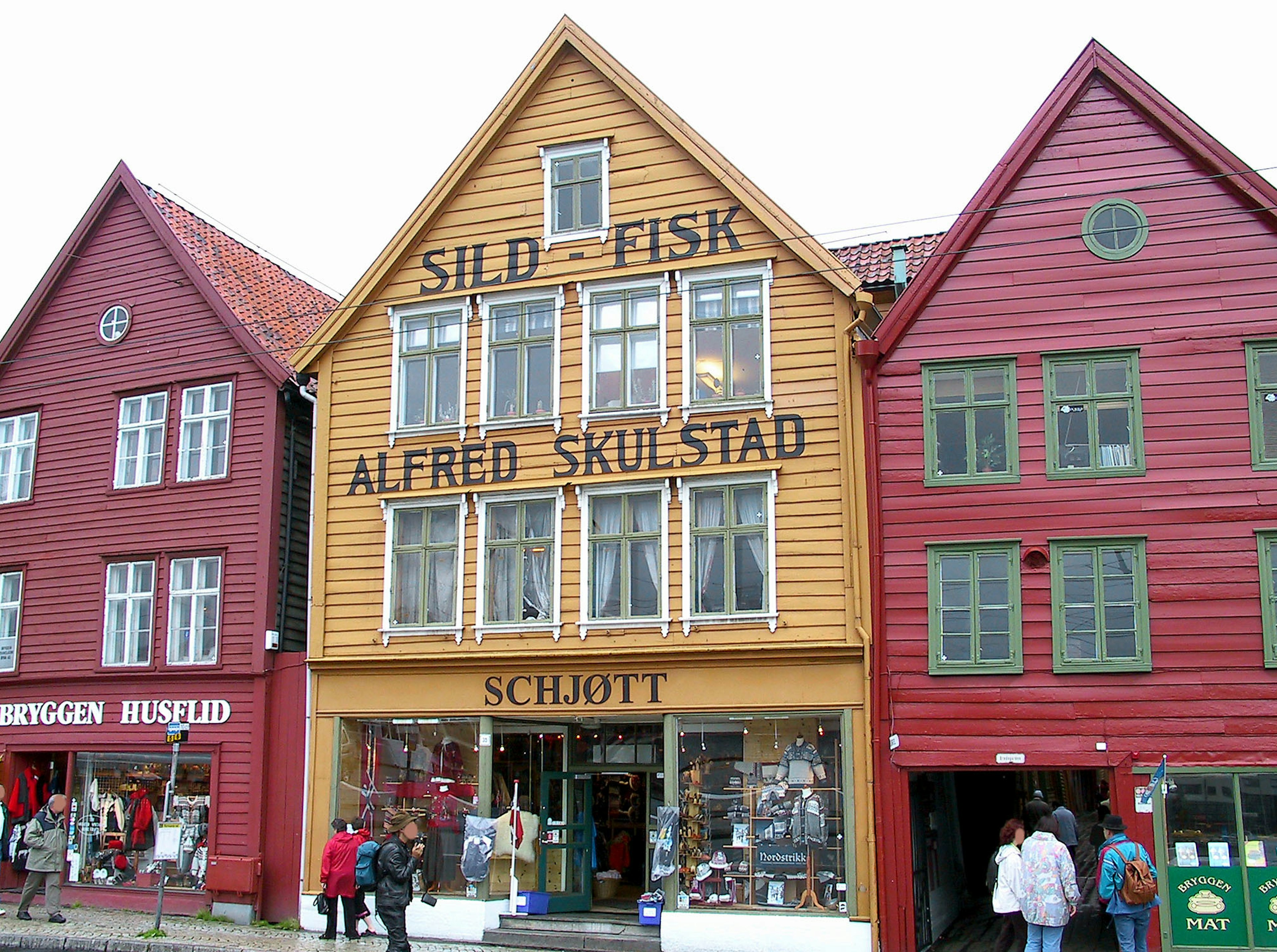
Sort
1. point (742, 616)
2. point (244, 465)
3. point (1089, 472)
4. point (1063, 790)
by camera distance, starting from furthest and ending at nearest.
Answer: point (1063, 790)
point (244, 465)
point (742, 616)
point (1089, 472)

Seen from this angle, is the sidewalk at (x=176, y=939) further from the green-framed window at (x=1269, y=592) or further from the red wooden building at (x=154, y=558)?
the green-framed window at (x=1269, y=592)

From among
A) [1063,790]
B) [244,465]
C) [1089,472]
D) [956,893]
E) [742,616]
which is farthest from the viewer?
[1063,790]

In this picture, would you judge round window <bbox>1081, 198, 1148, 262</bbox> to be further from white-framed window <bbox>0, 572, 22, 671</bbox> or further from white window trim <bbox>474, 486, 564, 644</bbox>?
white-framed window <bbox>0, 572, 22, 671</bbox>

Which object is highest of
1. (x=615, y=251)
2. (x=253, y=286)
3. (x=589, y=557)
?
(x=253, y=286)

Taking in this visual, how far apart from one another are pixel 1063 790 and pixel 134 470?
17.7 metres

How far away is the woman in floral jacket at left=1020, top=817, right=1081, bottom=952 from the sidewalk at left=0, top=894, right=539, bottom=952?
7452 mm

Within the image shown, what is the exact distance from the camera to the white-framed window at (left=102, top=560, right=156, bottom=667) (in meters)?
22.5

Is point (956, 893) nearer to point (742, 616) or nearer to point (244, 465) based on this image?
point (742, 616)

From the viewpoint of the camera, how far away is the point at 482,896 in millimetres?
19375

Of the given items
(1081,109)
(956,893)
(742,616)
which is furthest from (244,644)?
(1081,109)

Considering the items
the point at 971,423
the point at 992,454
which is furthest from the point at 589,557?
the point at 992,454

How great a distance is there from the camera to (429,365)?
832 inches

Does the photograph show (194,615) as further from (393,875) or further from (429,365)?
(393,875)

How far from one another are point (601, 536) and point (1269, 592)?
8777 millimetres
